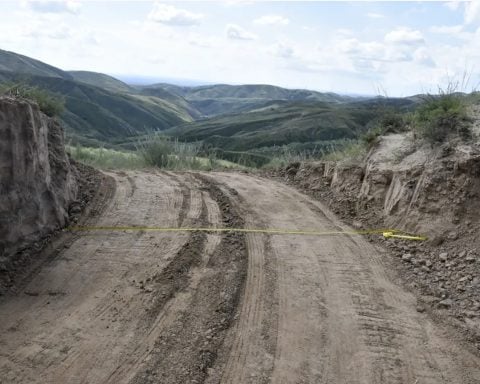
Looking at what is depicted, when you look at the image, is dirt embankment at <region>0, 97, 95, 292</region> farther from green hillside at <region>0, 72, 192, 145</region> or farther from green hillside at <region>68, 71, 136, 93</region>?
green hillside at <region>68, 71, 136, 93</region>

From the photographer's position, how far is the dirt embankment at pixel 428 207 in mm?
5340

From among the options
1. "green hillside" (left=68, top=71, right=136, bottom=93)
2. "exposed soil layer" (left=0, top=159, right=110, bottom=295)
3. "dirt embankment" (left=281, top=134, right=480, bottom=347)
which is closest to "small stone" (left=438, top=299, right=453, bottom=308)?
"dirt embankment" (left=281, top=134, right=480, bottom=347)

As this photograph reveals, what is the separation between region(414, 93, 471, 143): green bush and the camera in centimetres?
722

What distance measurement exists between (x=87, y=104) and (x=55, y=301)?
71557 millimetres

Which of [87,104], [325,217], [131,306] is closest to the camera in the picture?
[131,306]

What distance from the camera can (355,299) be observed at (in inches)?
197

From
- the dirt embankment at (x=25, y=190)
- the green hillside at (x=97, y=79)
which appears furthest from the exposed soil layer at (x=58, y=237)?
the green hillside at (x=97, y=79)

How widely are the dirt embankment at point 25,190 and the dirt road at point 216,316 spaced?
0.31m

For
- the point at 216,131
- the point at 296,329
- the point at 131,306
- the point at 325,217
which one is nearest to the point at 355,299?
the point at 296,329

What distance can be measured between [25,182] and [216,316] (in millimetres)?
2862

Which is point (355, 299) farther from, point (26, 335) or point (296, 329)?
point (26, 335)

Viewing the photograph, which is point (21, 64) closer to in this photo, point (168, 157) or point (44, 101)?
point (168, 157)

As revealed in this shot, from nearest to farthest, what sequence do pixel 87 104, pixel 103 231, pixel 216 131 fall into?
pixel 103 231, pixel 216 131, pixel 87 104

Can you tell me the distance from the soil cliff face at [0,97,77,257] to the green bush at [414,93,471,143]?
17.7 feet
